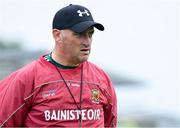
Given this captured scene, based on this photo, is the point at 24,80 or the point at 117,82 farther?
the point at 117,82

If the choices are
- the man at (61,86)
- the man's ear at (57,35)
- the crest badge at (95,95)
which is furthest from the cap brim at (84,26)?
the crest badge at (95,95)

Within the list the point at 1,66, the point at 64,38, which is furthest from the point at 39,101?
the point at 1,66

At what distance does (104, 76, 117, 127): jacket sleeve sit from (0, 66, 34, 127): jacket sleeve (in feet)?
2.16

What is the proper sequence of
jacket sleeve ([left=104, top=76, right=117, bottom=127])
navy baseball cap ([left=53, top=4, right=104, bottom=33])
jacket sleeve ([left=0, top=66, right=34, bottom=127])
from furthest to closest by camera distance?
jacket sleeve ([left=104, top=76, right=117, bottom=127]) → navy baseball cap ([left=53, top=4, right=104, bottom=33]) → jacket sleeve ([left=0, top=66, right=34, bottom=127])

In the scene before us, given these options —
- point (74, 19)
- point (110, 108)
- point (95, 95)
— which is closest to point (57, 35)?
point (74, 19)

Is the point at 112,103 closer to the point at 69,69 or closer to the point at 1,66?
the point at 69,69

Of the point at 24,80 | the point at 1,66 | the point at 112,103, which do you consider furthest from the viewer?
the point at 1,66

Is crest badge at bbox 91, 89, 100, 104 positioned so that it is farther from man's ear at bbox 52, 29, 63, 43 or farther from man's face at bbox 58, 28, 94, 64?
man's ear at bbox 52, 29, 63, 43

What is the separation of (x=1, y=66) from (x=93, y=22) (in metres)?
6.42

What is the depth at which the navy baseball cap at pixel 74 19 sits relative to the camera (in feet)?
17.5

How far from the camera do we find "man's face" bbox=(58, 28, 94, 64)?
5.32 meters

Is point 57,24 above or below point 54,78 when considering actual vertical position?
above

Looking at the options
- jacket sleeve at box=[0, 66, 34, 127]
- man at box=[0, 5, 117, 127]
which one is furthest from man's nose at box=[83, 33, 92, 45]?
jacket sleeve at box=[0, 66, 34, 127]

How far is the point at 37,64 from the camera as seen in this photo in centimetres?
536
